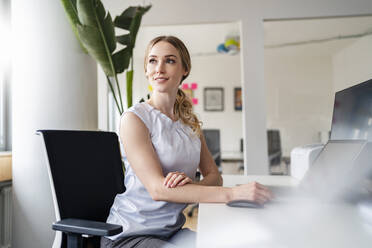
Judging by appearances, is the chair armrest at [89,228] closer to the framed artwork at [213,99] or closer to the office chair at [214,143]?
the office chair at [214,143]

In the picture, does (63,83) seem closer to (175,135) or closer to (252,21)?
(175,135)

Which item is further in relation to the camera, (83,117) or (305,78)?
(305,78)

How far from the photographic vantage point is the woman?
99 cm

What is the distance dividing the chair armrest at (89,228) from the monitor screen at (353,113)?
2.80ft

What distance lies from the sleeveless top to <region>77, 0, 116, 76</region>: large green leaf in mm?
935

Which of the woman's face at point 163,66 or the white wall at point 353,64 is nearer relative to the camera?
the woman's face at point 163,66

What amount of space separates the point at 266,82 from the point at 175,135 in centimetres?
267

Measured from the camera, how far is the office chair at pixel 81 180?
896mm

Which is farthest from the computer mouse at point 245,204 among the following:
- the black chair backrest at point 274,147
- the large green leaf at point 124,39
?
the black chair backrest at point 274,147

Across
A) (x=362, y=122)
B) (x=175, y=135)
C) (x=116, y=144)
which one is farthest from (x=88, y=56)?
(x=362, y=122)

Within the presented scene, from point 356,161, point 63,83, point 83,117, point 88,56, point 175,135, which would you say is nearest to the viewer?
point 356,161

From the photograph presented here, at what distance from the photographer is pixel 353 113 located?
3.44 feet

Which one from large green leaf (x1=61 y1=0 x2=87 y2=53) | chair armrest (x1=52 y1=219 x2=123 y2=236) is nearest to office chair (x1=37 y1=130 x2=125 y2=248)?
chair armrest (x1=52 y1=219 x2=123 y2=236)

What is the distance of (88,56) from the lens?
2105mm
